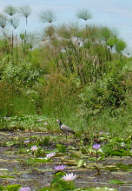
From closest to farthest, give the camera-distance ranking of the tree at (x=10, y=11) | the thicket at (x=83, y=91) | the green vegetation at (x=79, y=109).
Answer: the green vegetation at (x=79, y=109), the thicket at (x=83, y=91), the tree at (x=10, y=11)

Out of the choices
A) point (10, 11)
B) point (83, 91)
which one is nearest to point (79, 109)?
point (83, 91)

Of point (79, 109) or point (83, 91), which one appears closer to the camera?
point (79, 109)

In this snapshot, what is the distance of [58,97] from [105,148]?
11.5ft

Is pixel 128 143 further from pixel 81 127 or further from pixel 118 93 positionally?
pixel 118 93

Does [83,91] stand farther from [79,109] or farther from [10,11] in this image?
[10,11]

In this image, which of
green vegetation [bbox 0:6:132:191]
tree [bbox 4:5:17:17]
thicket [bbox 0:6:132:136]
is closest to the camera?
green vegetation [bbox 0:6:132:191]

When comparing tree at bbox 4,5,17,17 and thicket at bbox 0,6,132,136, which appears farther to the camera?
tree at bbox 4,5,17,17

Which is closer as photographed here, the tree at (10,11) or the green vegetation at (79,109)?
the green vegetation at (79,109)

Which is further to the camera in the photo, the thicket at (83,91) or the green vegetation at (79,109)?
the thicket at (83,91)

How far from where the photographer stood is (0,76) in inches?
463

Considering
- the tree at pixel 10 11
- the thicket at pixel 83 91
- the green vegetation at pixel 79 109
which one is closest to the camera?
the green vegetation at pixel 79 109

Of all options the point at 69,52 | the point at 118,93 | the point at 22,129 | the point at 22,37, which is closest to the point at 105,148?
the point at 22,129

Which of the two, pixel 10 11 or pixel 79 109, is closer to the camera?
pixel 79 109

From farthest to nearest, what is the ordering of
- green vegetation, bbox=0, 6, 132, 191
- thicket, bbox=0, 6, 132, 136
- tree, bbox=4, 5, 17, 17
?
tree, bbox=4, 5, 17, 17
thicket, bbox=0, 6, 132, 136
green vegetation, bbox=0, 6, 132, 191
